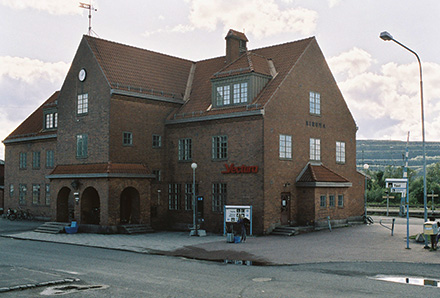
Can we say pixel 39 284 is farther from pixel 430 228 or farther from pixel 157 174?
pixel 157 174

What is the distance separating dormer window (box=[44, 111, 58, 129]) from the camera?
159 feet

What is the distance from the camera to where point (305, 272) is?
19.8 metres

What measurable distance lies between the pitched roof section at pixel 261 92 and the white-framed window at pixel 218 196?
16.8 feet

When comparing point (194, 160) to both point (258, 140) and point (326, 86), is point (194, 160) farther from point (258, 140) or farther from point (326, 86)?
point (326, 86)

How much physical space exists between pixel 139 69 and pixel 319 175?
1603 centimetres

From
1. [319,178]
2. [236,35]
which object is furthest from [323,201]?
[236,35]

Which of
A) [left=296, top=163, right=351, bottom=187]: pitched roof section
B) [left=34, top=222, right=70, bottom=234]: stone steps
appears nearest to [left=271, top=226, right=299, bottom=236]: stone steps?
[left=296, top=163, right=351, bottom=187]: pitched roof section

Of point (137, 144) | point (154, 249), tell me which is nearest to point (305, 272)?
point (154, 249)

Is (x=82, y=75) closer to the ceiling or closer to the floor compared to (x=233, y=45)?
closer to the floor

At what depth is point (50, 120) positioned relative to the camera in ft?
161

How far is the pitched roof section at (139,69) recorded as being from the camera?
1528 inches

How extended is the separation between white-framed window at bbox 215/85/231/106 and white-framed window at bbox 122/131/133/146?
6749mm

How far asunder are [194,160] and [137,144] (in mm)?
4354

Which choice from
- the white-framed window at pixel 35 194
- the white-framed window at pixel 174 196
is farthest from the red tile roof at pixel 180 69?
the white-framed window at pixel 35 194
